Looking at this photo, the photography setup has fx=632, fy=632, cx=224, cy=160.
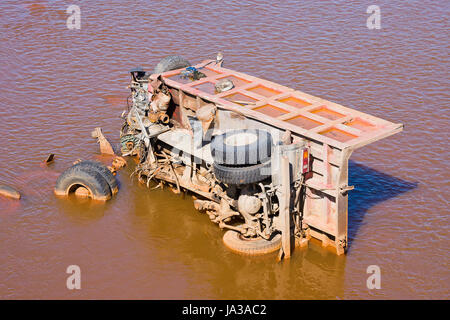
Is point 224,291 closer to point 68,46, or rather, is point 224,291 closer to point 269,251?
point 269,251

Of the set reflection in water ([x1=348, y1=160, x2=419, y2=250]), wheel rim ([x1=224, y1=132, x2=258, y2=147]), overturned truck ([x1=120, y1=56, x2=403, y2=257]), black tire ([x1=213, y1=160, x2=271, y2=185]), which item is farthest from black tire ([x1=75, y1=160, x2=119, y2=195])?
reflection in water ([x1=348, y1=160, x2=419, y2=250])

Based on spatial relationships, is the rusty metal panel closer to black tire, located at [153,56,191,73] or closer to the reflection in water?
black tire, located at [153,56,191,73]

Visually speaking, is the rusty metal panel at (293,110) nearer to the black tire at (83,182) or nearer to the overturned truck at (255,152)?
the overturned truck at (255,152)

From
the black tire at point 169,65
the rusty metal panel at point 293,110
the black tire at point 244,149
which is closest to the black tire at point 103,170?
the rusty metal panel at point 293,110

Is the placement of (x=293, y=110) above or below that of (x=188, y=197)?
above

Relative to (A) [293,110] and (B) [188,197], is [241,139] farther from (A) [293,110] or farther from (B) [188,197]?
(B) [188,197]

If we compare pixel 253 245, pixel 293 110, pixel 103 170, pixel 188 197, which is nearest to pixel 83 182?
pixel 103 170

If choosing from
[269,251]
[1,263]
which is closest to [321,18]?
[269,251]
